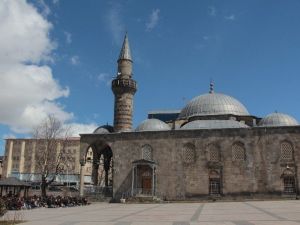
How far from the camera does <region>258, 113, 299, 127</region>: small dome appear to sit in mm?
39656

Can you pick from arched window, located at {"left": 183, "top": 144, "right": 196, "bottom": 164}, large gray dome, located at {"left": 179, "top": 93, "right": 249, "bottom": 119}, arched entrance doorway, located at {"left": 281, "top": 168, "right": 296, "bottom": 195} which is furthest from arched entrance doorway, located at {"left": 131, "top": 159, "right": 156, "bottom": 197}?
arched entrance doorway, located at {"left": 281, "top": 168, "right": 296, "bottom": 195}

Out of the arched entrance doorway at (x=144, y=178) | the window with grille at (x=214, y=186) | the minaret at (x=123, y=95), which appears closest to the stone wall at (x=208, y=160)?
the window with grille at (x=214, y=186)

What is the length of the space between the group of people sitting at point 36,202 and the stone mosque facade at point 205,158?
7.32m

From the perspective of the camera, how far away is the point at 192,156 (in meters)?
37.9

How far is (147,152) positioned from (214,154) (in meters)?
6.45

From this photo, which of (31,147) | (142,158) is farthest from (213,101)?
(31,147)

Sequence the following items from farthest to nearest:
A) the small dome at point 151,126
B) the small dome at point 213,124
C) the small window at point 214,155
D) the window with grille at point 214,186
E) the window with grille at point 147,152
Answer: the small dome at point 151,126 → the small dome at point 213,124 → the window with grille at point 147,152 → the small window at point 214,155 → the window with grille at point 214,186

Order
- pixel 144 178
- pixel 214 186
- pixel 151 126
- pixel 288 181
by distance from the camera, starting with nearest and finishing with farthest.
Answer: pixel 288 181 < pixel 214 186 < pixel 144 178 < pixel 151 126

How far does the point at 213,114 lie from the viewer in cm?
4331

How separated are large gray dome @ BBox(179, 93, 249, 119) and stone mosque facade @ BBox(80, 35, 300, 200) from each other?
6.84 ft

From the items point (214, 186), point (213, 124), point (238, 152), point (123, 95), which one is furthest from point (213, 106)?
point (214, 186)

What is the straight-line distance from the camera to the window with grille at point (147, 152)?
1532 inches

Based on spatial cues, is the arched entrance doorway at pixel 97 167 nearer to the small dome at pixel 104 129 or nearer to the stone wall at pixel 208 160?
the small dome at pixel 104 129

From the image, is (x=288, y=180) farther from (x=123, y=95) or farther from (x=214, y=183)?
(x=123, y=95)
